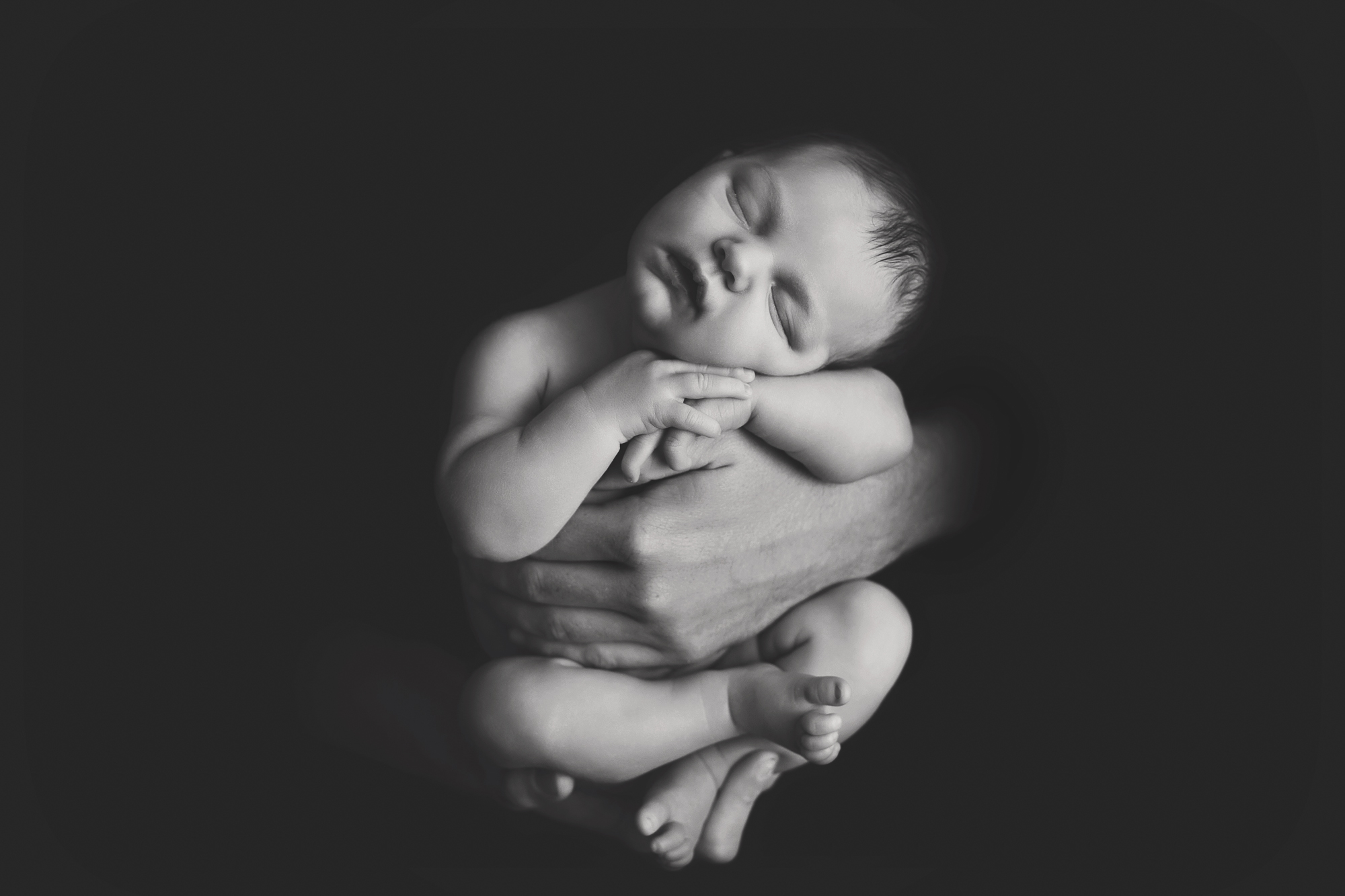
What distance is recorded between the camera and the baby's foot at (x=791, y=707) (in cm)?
76

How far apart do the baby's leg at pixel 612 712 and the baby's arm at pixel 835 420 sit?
0.17 m

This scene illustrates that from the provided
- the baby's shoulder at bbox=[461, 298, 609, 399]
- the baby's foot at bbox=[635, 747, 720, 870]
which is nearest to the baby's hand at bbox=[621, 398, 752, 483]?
the baby's shoulder at bbox=[461, 298, 609, 399]

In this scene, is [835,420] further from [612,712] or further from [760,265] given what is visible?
[612,712]

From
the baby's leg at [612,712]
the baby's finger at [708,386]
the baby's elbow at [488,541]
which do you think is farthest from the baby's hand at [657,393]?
the baby's leg at [612,712]

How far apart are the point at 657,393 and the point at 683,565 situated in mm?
203

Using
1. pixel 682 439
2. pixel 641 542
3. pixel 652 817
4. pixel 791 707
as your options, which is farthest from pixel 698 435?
pixel 652 817

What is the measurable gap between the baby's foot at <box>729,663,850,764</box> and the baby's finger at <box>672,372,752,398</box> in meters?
0.22

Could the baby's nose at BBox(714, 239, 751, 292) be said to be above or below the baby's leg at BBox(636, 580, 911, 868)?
above

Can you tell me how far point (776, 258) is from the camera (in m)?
0.74

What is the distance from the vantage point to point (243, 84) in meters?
0.91

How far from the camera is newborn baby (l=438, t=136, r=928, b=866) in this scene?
73 cm

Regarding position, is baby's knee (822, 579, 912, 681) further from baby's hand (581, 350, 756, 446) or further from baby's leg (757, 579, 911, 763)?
baby's hand (581, 350, 756, 446)

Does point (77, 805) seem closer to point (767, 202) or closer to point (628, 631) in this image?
point (628, 631)

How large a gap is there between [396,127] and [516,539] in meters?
0.41
